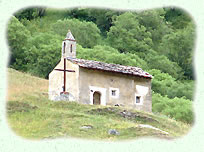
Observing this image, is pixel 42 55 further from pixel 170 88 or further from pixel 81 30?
pixel 170 88

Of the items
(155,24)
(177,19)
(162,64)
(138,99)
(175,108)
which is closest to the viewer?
(138,99)

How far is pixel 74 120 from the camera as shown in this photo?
1356 inches

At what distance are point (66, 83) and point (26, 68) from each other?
31463mm

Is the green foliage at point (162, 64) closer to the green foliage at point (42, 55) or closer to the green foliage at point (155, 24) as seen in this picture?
the green foliage at point (155, 24)

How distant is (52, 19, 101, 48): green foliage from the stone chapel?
3446 centimetres

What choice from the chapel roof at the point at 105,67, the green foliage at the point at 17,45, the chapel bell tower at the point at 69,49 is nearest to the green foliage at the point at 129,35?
the green foliage at the point at 17,45

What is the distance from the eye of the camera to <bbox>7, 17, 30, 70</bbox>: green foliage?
70812 millimetres

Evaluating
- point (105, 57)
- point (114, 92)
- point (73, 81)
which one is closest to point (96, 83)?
point (114, 92)

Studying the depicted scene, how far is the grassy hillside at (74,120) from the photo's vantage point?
31391 mm

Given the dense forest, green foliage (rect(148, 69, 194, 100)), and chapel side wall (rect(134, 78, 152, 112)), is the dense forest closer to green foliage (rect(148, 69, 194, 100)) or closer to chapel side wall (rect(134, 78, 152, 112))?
green foliage (rect(148, 69, 194, 100))

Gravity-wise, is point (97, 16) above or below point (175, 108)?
above

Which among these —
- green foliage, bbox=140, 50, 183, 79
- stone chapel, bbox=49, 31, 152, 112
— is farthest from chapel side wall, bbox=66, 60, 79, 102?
green foliage, bbox=140, 50, 183, 79

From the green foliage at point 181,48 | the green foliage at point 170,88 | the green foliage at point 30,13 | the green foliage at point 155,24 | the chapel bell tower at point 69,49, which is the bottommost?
the green foliage at point 170,88

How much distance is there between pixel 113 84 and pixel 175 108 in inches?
610
